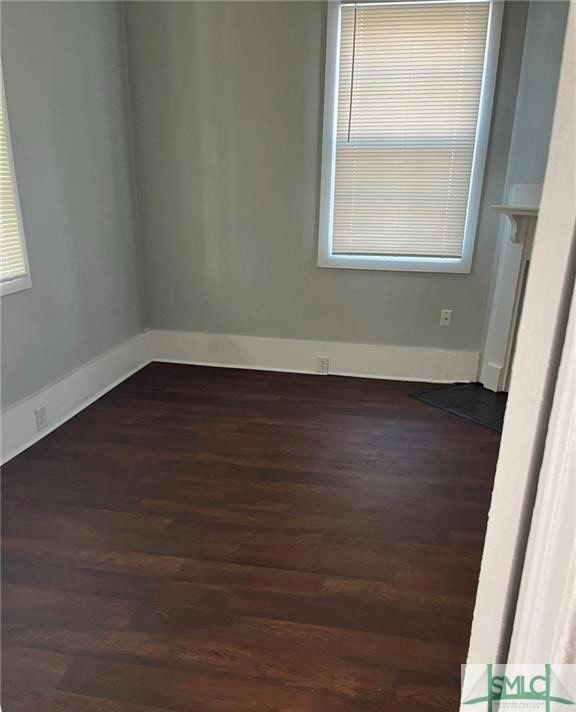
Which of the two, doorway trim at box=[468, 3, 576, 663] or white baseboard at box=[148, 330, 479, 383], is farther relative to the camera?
white baseboard at box=[148, 330, 479, 383]

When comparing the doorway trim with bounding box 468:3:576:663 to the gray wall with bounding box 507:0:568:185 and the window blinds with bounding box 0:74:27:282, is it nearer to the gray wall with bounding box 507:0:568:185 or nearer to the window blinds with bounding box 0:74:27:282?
the window blinds with bounding box 0:74:27:282

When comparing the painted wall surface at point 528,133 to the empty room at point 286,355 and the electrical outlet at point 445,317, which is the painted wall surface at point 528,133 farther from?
the electrical outlet at point 445,317

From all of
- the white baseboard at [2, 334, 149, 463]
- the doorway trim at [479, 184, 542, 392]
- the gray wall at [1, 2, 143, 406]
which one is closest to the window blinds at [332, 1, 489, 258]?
the doorway trim at [479, 184, 542, 392]

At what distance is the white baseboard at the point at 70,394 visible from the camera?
257 cm

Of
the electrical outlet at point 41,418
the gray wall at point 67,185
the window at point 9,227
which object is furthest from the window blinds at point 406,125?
the electrical outlet at point 41,418

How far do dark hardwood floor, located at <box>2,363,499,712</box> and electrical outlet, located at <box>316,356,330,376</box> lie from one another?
26.5 inches

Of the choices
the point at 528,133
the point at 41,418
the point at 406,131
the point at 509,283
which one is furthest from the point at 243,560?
the point at 528,133

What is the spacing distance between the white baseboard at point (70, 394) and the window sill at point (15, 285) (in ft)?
1.82

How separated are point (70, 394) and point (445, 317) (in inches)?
97.1

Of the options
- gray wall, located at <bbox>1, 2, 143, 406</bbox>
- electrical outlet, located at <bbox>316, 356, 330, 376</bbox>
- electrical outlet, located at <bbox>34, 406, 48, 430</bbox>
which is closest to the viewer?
gray wall, located at <bbox>1, 2, 143, 406</bbox>

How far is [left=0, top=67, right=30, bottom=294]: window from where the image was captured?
2.40 m

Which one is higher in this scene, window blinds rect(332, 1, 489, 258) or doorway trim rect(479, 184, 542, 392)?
window blinds rect(332, 1, 489, 258)

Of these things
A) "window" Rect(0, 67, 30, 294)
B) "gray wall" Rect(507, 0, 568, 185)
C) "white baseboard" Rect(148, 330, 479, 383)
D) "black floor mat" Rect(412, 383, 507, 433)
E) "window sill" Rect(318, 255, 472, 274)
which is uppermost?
"gray wall" Rect(507, 0, 568, 185)

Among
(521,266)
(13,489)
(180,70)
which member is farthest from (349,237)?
(13,489)
